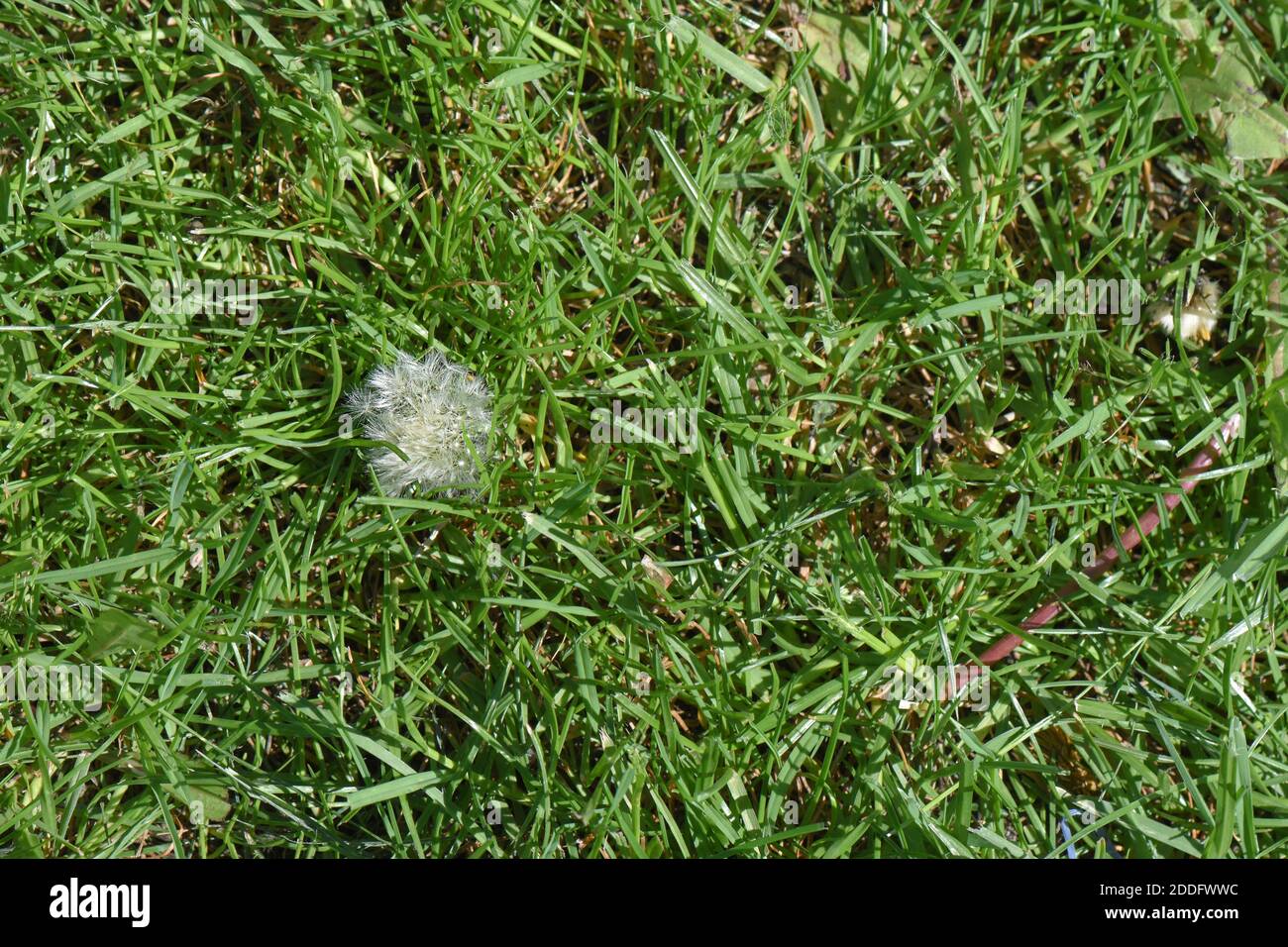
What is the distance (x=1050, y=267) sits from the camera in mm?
3158

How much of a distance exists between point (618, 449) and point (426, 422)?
0.55 meters

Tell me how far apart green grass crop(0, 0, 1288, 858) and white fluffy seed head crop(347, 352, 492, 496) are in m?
0.07

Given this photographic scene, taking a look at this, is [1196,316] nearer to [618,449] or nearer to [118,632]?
[618,449]

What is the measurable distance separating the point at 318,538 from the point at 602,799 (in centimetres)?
113

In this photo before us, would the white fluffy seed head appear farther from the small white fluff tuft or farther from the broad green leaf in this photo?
the small white fluff tuft

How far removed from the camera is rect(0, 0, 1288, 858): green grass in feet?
9.59

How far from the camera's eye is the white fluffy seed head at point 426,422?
2852 millimetres

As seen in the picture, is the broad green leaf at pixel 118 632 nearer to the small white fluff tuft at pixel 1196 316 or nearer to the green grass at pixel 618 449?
the green grass at pixel 618 449

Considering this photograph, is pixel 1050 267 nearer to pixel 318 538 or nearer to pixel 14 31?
pixel 318 538

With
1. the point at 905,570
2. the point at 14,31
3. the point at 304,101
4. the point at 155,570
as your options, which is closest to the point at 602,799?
the point at 905,570

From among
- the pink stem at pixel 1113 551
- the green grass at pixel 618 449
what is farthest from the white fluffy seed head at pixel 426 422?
the pink stem at pixel 1113 551

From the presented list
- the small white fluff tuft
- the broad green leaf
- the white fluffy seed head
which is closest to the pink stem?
the small white fluff tuft
